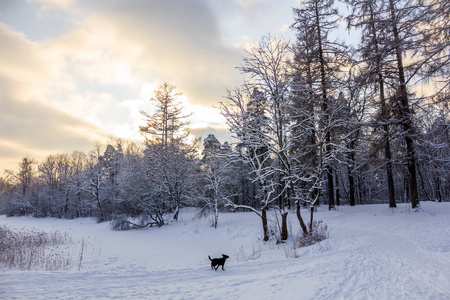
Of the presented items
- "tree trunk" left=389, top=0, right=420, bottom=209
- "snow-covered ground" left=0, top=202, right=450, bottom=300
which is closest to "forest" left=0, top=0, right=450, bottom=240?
"tree trunk" left=389, top=0, right=420, bottom=209

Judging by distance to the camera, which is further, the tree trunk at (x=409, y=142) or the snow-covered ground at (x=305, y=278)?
the tree trunk at (x=409, y=142)

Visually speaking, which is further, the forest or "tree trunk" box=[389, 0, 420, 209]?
"tree trunk" box=[389, 0, 420, 209]

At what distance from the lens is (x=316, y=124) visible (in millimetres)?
13125

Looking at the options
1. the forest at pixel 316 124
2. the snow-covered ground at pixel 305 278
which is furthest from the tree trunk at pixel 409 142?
the snow-covered ground at pixel 305 278

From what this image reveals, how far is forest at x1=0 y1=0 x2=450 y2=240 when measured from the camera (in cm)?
818

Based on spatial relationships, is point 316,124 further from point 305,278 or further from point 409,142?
point 305,278

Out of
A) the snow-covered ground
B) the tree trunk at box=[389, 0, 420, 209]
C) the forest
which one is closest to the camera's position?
the snow-covered ground

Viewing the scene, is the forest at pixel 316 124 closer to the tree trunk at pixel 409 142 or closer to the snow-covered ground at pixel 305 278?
the tree trunk at pixel 409 142

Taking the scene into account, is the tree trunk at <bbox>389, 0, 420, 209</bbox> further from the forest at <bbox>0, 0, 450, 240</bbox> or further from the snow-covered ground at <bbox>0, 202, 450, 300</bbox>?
the snow-covered ground at <bbox>0, 202, 450, 300</bbox>

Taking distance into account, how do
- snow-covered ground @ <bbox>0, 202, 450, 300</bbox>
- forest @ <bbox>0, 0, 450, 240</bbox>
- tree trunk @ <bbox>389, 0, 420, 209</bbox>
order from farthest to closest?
tree trunk @ <bbox>389, 0, 420, 209</bbox> → forest @ <bbox>0, 0, 450, 240</bbox> → snow-covered ground @ <bbox>0, 202, 450, 300</bbox>

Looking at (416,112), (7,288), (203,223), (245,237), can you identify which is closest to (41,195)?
(203,223)

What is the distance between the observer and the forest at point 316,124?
26.8ft

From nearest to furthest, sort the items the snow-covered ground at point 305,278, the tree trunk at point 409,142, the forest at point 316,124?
1. the snow-covered ground at point 305,278
2. the forest at point 316,124
3. the tree trunk at point 409,142

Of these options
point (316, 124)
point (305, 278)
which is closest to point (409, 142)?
point (316, 124)
